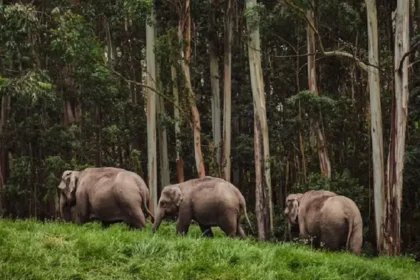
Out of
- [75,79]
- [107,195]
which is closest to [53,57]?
[75,79]

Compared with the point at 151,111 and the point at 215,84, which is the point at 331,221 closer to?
the point at 151,111

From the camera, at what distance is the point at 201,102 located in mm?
28719

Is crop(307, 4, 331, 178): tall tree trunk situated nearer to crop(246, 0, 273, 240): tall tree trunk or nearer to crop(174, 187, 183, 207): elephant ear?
crop(246, 0, 273, 240): tall tree trunk

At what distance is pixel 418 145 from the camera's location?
18.8 m

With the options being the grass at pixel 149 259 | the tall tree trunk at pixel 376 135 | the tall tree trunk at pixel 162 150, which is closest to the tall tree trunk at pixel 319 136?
the tall tree trunk at pixel 376 135

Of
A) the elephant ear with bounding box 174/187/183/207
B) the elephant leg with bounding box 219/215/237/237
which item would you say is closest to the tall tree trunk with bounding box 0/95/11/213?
the elephant ear with bounding box 174/187/183/207

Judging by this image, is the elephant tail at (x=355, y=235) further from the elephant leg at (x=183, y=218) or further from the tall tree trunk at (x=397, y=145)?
the elephant leg at (x=183, y=218)

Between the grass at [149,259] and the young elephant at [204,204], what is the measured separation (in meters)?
1.65

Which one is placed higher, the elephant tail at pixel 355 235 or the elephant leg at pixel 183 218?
the elephant leg at pixel 183 218

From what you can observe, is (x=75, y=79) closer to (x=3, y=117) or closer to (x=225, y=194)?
(x=3, y=117)

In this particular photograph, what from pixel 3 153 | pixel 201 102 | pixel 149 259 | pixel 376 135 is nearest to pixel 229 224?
pixel 149 259

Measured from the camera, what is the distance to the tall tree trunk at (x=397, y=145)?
1362 cm

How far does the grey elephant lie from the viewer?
10.8m

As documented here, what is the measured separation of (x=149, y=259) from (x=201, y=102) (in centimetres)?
2111
